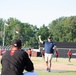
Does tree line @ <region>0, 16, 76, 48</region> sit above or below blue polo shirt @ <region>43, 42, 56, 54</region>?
above

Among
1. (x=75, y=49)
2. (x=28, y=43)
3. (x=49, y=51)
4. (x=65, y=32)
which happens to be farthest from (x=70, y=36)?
(x=49, y=51)

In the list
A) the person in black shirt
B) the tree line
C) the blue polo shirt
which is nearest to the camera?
the person in black shirt

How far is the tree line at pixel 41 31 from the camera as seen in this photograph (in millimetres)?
121000

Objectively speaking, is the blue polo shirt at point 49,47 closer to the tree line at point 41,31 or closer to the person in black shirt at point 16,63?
the person in black shirt at point 16,63

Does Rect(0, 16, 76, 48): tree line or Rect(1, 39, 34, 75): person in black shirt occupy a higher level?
Rect(0, 16, 76, 48): tree line

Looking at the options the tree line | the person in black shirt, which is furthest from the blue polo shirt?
the tree line

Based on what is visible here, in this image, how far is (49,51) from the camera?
59.9ft

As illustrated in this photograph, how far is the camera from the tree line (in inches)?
4764

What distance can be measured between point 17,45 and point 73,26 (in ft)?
375

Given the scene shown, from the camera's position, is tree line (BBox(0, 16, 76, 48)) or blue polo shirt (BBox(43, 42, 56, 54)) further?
tree line (BBox(0, 16, 76, 48))

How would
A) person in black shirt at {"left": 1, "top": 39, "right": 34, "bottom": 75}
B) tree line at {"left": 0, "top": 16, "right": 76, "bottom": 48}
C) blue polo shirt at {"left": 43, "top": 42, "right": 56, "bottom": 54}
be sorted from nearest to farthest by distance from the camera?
person in black shirt at {"left": 1, "top": 39, "right": 34, "bottom": 75} < blue polo shirt at {"left": 43, "top": 42, "right": 56, "bottom": 54} < tree line at {"left": 0, "top": 16, "right": 76, "bottom": 48}

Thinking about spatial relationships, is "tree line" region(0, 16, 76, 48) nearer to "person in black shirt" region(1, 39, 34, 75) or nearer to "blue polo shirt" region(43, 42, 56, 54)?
"blue polo shirt" region(43, 42, 56, 54)

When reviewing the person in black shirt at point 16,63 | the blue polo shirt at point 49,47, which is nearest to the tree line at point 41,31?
the blue polo shirt at point 49,47

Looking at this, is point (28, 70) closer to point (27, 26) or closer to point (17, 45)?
point (17, 45)
